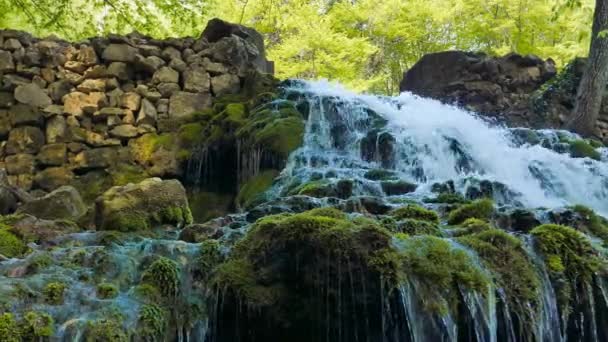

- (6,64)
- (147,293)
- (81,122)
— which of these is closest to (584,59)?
(81,122)

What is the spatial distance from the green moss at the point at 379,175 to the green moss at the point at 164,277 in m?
3.94

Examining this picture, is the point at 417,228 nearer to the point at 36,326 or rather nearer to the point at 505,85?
the point at 36,326

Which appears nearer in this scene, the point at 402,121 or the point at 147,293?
the point at 147,293

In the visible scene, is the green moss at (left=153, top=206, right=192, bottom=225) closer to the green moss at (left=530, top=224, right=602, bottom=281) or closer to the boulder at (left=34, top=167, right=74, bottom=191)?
the green moss at (left=530, top=224, right=602, bottom=281)

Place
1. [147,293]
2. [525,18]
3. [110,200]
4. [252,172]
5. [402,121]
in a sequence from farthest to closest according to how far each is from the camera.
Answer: [525,18] < [402,121] < [252,172] < [110,200] < [147,293]

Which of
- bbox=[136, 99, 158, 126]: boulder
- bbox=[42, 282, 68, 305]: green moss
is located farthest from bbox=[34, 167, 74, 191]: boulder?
bbox=[42, 282, 68, 305]: green moss

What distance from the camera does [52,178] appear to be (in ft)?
32.6

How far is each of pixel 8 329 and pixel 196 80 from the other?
783 cm

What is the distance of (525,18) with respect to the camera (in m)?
17.3

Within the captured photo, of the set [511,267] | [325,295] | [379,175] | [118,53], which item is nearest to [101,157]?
[118,53]

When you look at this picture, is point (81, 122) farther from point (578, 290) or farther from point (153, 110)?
point (578, 290)

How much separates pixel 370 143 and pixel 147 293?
17.8ft

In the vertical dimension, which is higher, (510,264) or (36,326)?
(510,264)

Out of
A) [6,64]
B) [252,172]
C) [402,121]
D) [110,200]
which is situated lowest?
[110,200]
